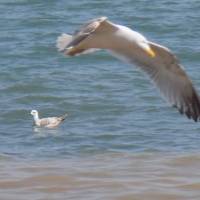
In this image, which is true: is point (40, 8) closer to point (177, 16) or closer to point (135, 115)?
point (177, 16)

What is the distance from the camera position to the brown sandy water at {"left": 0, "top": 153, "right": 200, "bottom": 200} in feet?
19.8

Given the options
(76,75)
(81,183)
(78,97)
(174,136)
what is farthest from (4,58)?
(81,183)

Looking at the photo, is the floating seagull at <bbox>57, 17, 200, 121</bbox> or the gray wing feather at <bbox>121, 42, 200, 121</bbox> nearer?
the floating seagull at <bbox>57, 17, 200, 121</bbox>

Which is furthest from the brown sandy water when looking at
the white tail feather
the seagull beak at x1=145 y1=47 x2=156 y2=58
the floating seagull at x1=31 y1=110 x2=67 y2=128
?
the floating seagull at x1=31 y1=110 x2=67 y2=128

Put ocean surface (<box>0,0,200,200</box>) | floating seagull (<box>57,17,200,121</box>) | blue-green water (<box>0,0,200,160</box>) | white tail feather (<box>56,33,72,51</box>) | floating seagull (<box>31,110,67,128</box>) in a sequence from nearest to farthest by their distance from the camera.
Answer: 1. white tail feather (<box>56,33,72,51</box>)
2. floating seagull (<box>57,17,200,121</box>)
3. ocean surface (<box>0,0,200,200</box>)
4. blue-green water (<box>0,0,200,160</box>)
5. floating seagull (<box>31,110,67,128</box>)

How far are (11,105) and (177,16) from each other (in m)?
4.77

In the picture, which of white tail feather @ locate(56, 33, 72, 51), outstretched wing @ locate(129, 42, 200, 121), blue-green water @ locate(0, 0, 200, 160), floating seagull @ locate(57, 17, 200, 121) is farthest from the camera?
blue-green water @ locate(0, 0, 200, 160)

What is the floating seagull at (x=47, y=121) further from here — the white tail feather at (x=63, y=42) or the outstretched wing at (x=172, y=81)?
the white tail feather at (x=63, y=42)

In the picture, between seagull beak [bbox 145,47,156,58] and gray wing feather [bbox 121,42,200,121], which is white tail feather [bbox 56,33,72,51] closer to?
seagull beak [bbox 145,47,156,58]

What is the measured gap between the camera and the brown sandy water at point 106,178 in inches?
238

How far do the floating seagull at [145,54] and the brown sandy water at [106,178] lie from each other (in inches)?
22.0

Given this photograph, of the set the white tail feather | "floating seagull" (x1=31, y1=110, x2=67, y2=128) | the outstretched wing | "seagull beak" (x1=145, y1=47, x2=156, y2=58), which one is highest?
the white tail feather

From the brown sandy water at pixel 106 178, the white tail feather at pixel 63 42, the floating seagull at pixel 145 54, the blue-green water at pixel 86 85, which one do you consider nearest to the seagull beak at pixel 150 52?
the floating seagull at pixel 145 54

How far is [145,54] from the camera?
19.9 ft
